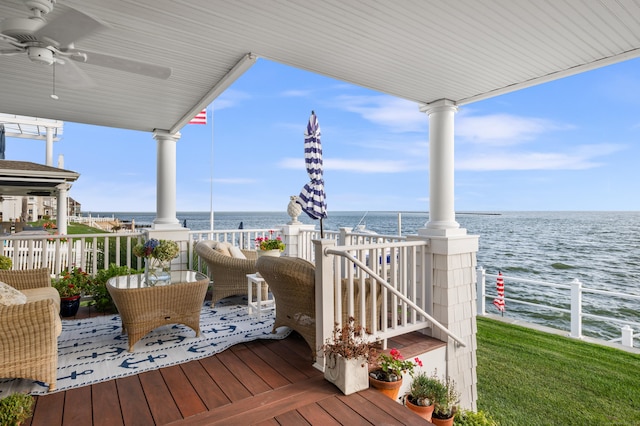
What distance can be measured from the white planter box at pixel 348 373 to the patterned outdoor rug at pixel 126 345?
1071 millimetres

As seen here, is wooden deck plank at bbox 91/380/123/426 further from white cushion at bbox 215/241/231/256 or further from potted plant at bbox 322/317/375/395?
white cushion at bbox 215/241/231/256

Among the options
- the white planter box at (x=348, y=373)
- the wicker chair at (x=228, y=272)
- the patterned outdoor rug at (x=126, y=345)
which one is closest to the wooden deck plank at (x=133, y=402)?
the patterned outdoor rug at (x=126, y=345)

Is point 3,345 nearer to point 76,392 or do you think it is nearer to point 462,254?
point 76,392

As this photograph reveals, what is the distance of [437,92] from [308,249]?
129 inches

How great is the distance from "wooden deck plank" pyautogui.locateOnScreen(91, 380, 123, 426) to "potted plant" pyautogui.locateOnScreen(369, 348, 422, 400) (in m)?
1.66

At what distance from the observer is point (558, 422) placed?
12.2ft

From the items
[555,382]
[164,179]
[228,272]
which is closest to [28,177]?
[164,179]

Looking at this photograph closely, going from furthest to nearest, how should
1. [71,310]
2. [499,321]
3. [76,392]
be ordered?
[499,321]
[71,310]
[76,392]

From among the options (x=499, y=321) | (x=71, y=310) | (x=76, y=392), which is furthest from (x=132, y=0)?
(x=499, y=321)

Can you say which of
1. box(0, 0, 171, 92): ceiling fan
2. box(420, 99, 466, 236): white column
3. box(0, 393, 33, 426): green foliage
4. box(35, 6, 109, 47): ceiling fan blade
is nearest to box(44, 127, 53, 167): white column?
box(0, 0, 171, 92): ceiling fan

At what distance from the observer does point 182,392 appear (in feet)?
7.72

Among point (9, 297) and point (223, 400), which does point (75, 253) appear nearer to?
point (9, 297)

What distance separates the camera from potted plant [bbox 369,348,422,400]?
2.43m

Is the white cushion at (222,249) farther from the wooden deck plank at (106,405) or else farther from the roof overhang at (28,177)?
the roof overhang at (28,177)
